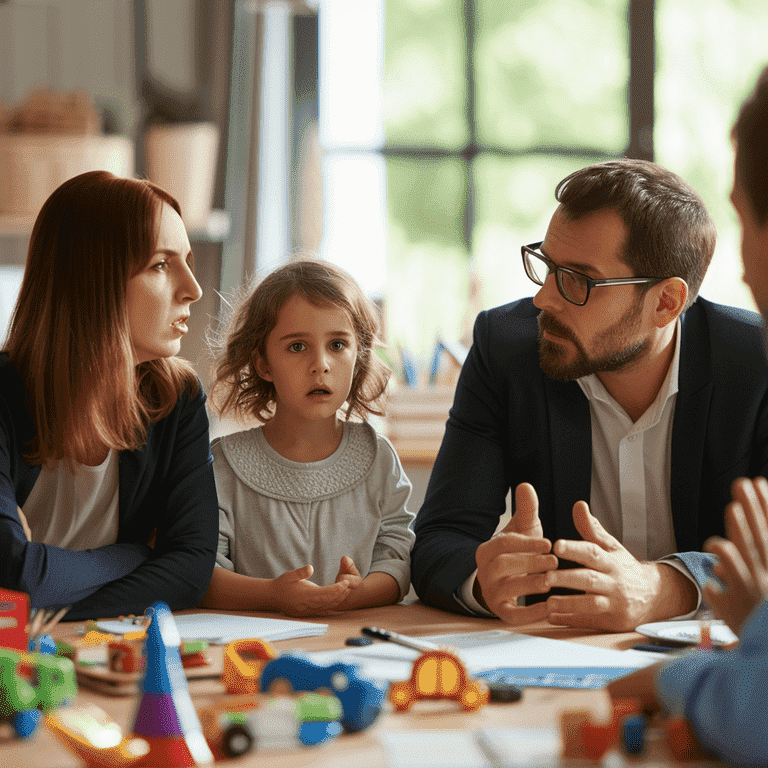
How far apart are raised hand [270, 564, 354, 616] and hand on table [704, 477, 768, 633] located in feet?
2.03

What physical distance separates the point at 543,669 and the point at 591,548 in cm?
29

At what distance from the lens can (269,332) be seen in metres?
1.70

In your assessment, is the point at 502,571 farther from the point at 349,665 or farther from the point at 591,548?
the point at 349,665

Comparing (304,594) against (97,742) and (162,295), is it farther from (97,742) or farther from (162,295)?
(97,742)

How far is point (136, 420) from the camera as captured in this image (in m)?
1.49

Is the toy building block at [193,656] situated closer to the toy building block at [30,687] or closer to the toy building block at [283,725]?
the toy building block at [30,687]

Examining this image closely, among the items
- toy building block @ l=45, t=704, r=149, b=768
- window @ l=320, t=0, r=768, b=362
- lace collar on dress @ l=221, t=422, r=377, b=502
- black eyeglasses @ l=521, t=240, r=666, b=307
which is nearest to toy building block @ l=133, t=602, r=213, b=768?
toy building block @ l=45, t=704, r=149, b=768

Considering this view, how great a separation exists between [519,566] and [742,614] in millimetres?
477

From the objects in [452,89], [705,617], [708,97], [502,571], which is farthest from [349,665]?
[708,97]

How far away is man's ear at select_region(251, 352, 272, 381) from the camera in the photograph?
5.72 ft

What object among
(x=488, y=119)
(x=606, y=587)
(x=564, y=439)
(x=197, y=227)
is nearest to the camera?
(x=606, y=587)

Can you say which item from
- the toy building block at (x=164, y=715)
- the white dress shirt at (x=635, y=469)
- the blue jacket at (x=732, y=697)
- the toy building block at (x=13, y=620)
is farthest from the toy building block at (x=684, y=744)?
the white dress shirt at (x=635, y=469)

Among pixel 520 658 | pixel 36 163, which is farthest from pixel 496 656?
pixel 36 163

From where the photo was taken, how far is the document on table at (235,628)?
1165mm
